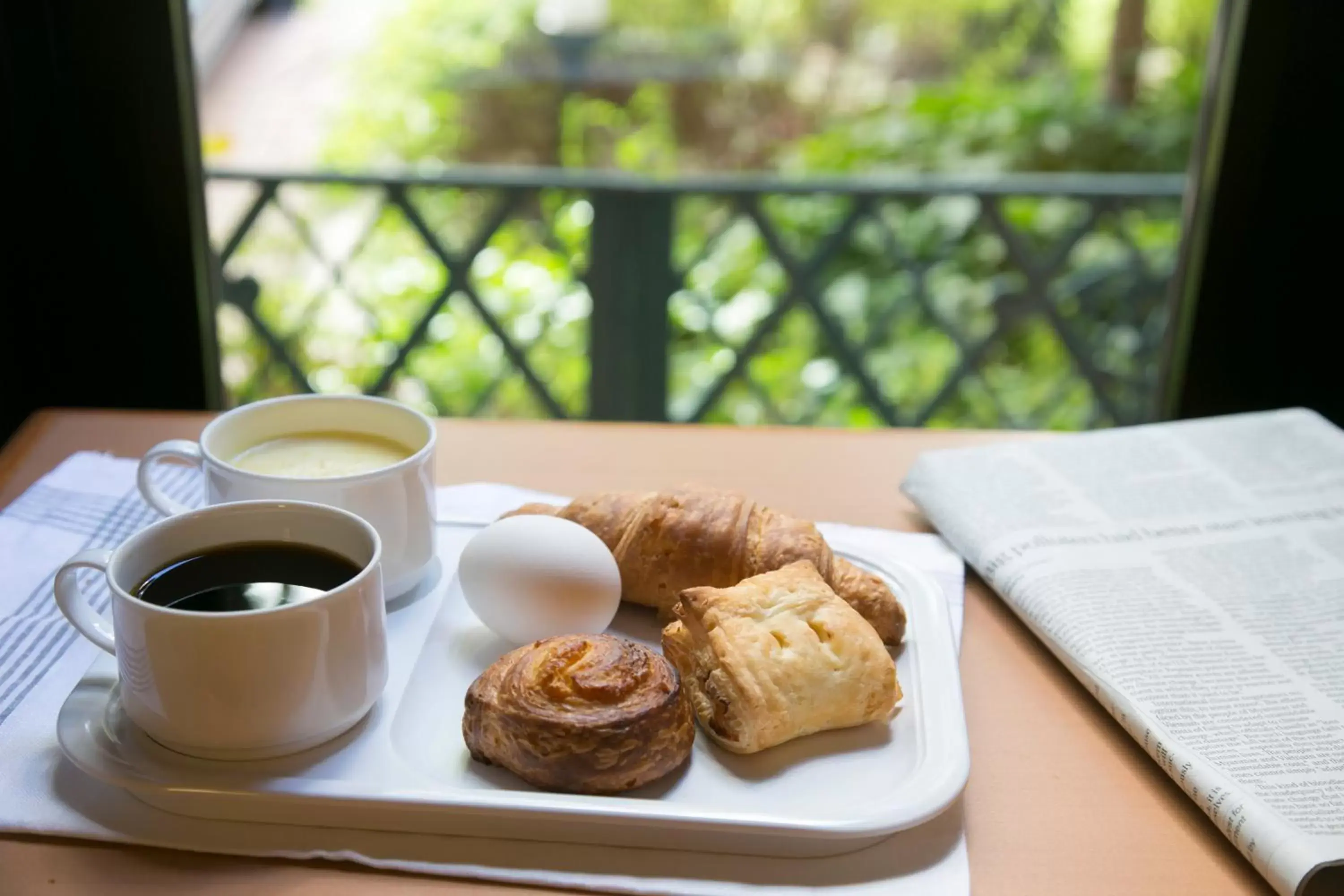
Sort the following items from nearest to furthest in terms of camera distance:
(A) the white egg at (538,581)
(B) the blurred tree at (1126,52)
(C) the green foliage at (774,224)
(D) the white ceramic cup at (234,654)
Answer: (D) the white ceramic cup at (234,654)
(A) the white egg at (538,581)
(C) the green foliage at (774,224)
(B) the blurred tree at (1126,52)

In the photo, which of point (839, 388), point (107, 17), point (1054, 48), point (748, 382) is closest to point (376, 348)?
point (748, 382)

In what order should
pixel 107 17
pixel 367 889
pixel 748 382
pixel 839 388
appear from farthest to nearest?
pixel 839 388
pixel 748 382
pixel 107 17
pixel 367 889

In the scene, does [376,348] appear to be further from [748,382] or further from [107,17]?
[107,17]

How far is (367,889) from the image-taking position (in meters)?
0.51

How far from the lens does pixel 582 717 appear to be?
0.53 metres

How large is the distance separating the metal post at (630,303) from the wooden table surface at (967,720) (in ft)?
2.42

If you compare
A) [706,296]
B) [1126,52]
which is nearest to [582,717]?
[706,296]

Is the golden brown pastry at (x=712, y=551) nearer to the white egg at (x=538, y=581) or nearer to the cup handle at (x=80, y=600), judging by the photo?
the white egg at (x=538, y=581)

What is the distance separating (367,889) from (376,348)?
5.73 ft

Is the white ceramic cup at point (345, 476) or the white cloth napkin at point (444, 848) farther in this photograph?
the white ceramic cup at point (345, 476)

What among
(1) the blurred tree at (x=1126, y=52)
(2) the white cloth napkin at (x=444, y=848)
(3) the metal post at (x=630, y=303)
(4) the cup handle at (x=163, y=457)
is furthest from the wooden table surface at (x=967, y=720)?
(1) the blurred tree at (x=1126, y=52)

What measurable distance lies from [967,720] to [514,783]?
257 mm

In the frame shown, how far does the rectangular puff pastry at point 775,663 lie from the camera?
0.57 m

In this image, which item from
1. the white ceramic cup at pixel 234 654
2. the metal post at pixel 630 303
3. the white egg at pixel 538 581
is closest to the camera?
the white ceramic cup at pixel 234 654
